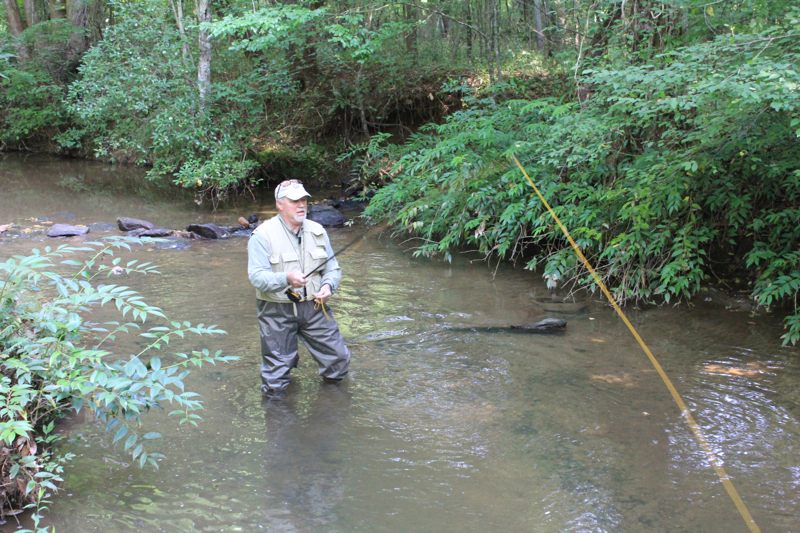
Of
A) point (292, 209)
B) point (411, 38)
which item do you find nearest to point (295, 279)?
point (292, 209)

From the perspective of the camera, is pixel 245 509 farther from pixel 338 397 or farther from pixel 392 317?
pixel 392 317

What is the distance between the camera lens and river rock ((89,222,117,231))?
1134cm

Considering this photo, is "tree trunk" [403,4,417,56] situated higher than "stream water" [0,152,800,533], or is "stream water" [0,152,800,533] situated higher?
"tree trunk" [403,4,417,56]

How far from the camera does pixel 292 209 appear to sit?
4.40m

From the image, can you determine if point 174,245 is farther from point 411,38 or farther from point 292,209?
point 411,38

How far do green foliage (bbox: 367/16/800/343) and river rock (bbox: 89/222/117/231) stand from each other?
6.30m

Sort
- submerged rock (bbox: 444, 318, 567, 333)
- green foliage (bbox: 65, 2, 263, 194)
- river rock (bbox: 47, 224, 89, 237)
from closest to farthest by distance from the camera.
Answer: submerged rock (bbox: 444, 318, 567, 333)
river rock (bbox: 47, 224, 89, 237)
green foliage (bbox: 65, 2, 263, 194)

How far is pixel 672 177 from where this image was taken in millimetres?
6172

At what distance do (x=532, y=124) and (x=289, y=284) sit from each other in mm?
5419

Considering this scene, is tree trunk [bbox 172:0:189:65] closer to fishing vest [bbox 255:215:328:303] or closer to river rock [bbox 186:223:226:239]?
river rock [bbox 186:223:226:239]

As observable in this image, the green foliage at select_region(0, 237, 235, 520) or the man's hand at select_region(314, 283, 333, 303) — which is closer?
the green foliage at select_region(0, 237, 235, 520)

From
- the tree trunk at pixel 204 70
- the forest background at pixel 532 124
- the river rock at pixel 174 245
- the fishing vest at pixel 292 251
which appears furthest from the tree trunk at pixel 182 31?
the fishing vest at pixel 292 251

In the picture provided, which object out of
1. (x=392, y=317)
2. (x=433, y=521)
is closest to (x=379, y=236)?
(x=392, y=317)

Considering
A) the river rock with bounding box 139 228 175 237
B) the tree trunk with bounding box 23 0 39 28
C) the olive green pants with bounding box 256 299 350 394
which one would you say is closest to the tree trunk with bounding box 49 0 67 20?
the tree trunk with bounding box 23 0 39 28
